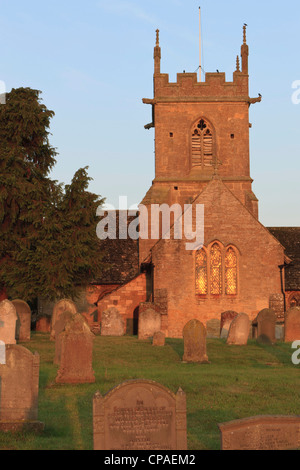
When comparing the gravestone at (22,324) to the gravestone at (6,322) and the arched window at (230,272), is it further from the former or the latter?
the arched window at (230,272)

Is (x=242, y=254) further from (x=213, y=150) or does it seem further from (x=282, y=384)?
(x=282, y=384)

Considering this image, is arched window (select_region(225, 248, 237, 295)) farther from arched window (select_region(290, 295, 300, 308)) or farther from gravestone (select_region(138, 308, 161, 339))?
arched window (select_region(290, 295, 300, 308))

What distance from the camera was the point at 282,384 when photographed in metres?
15.1

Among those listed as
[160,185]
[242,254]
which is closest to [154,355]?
[242,254]

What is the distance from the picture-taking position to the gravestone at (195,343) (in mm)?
18531

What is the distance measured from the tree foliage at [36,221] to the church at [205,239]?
3.46 metres

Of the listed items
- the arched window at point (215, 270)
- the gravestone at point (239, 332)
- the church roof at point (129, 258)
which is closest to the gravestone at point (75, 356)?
the gravestone at point (239, 332)

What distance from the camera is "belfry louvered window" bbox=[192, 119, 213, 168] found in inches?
1454

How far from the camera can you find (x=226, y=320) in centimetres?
2662

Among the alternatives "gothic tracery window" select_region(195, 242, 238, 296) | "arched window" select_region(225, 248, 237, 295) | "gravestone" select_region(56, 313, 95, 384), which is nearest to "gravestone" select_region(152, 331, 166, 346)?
"gothic tracery window" select_region(195, 242, 238, 296)

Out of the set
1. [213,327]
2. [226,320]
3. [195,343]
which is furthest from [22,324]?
[213,327]

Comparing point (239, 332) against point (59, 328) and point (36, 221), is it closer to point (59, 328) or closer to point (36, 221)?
point (59, 328)

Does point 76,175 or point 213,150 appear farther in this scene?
point 213,150

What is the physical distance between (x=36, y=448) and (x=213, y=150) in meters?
29.1
